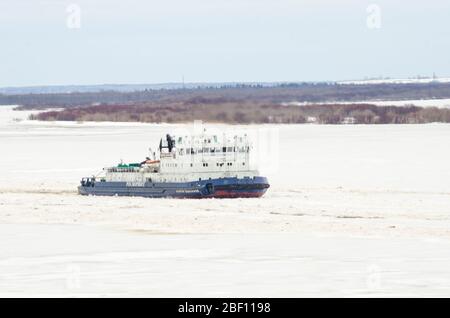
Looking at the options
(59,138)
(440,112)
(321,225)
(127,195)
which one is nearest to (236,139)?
(127,195)

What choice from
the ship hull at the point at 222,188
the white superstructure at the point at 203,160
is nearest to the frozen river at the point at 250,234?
the ship hull at the point at 222,188

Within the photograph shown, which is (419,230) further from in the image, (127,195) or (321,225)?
(127,195)

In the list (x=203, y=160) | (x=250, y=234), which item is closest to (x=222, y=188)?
(x=203, y=160)

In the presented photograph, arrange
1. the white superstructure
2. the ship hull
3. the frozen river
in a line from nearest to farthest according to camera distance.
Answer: the frozen river → the ship hull → the white superstructure

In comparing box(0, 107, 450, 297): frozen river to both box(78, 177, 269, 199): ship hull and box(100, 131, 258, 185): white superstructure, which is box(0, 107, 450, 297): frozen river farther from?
box(100, 131, 258, 185): white superstructure

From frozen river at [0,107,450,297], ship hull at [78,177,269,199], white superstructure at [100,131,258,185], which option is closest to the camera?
frozen river at [0,107,450,297]

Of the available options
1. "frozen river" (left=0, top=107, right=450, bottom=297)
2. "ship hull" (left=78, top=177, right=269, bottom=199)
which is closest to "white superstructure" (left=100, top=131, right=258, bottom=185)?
"ship hull" (left=78, top=177, right=269, bottom=199)

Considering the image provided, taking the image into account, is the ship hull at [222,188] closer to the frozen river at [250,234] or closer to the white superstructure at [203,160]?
the white superstructure at [203,160]

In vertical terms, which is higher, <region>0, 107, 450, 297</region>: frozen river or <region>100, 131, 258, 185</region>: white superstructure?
<region>100, 131, 258, 185</region>: white superstructure
